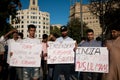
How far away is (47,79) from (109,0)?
2593cm

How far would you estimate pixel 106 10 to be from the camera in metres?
37.2

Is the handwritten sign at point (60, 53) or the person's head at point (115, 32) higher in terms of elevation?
the person's head at point (115, 32)

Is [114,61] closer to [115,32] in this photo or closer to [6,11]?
[115,32]

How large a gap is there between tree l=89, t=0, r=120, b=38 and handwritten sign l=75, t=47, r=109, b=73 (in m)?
26.5

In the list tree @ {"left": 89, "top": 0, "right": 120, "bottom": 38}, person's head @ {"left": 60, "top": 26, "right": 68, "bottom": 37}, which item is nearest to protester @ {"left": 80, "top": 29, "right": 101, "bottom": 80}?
person's head @ {"left": 60, "top": 26, "right": 68, "bottom": 37}

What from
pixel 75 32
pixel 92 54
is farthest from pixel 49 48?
pixel 75 32

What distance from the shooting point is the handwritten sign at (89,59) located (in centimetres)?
979

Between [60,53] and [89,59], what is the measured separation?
102cm

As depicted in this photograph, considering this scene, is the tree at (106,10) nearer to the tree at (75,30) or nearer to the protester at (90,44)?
the tree at (75,30)

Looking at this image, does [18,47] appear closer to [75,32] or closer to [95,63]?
[95,63]

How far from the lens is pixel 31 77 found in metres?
9.62

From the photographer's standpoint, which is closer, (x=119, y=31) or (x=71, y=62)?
(x=119, y=31)

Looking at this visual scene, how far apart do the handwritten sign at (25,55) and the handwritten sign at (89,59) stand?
43.3 inches

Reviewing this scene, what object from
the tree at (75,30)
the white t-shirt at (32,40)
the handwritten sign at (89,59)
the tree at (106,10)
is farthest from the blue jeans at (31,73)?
the tree at (75,30)
